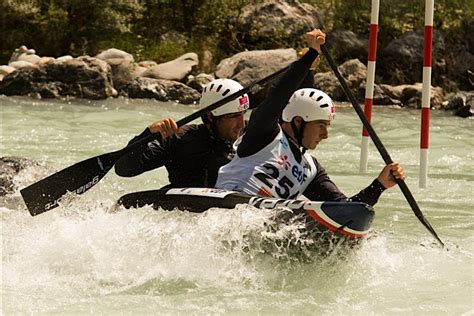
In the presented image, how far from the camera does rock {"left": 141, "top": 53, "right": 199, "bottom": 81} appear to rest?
16578 millimetres

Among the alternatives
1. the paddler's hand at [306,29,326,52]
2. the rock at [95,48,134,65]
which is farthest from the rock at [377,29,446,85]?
the paddler's hand at [306,29,326,52]

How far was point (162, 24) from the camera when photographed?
1991cm

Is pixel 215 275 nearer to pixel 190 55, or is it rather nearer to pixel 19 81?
pixel 19 81

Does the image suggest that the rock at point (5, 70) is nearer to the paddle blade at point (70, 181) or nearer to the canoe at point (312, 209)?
the paddle blade at point (70, 181)

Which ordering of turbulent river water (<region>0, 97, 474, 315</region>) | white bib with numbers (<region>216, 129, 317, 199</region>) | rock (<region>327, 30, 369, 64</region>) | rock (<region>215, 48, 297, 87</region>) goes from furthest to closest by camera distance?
1. rock (<region>327, 30, 369, 64</region>)
2. rock (<region>215, 48, 297, 87</region>)
3. white bib with numbers (<region>216, 129, 317, 199</region>)
4. turbulent river water (<region>0, 97, 474, 315</region>)

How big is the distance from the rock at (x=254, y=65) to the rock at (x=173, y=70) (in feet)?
1.79

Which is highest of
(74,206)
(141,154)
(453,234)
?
(141,154)

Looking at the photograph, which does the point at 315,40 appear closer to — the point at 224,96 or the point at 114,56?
the point at 224,96

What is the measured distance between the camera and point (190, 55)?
17.5 meters

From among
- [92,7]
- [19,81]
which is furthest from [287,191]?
[92,7]

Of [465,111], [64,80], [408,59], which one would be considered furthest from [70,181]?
[408,59]

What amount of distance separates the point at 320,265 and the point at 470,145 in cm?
753

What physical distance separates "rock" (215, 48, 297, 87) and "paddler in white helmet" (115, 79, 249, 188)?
391 inches

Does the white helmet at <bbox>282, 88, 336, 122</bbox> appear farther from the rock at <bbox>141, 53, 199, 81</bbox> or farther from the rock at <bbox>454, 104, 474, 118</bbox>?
the rock at <bbox>141, 53, 199, 81</bbox>
